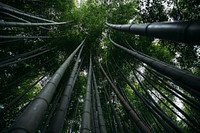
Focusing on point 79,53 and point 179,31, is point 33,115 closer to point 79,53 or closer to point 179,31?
point 179,31

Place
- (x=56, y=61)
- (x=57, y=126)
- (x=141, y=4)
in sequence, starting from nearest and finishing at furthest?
(x=57, y=126) < (x=141, y=4) < (x=56, y=61)

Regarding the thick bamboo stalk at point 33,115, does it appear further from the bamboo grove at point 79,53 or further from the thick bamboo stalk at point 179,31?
the bamboo grove at point 79,53

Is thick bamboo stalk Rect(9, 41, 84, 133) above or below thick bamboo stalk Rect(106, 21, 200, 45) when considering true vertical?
below

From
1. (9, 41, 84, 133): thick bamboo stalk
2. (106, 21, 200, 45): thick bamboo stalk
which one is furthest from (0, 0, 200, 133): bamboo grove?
(9, 41, 84, 133): thick bamboo stalk

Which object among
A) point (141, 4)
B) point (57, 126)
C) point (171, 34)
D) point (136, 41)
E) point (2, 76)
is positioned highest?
point (141, 4)

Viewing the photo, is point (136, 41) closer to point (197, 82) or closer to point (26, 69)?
point (26, 69)

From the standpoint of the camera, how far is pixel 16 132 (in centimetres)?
142

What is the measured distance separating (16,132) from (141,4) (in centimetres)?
458

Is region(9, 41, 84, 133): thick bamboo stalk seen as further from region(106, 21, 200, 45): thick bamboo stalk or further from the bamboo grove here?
the bamboo grove

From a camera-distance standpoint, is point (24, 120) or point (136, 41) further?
point (136, 41)

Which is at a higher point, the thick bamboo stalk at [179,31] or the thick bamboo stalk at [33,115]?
the thick bamboo stalk at [179,31]

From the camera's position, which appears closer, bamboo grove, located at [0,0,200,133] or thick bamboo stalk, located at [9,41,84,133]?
thick bamboo stalk, located at [9,41,84,133]

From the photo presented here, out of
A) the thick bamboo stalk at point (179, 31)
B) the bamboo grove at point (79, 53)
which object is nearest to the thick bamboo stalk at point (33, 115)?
the thick bamboo stalk at point (179, 31)

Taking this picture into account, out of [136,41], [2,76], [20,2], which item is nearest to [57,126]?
[2,76]
